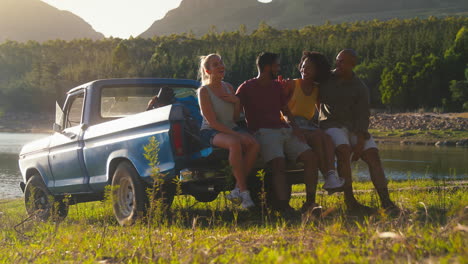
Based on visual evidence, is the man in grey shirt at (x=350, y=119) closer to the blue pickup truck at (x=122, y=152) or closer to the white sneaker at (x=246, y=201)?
the blue pickup truck at (x=122, y=152)

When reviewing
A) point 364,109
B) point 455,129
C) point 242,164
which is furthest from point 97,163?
point 455,129

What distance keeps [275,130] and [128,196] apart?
188 centimetres

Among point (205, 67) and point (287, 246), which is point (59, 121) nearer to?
point (205, 67)

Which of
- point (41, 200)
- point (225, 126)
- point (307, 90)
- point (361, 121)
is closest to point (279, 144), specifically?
point (225, 126)

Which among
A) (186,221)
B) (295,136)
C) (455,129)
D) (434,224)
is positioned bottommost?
(455,129)

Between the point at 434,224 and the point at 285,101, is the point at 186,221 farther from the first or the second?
the point at 434,224

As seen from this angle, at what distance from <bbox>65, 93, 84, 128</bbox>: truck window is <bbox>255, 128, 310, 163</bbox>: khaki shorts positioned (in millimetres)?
2863

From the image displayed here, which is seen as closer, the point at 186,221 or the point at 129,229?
the point at 129,229

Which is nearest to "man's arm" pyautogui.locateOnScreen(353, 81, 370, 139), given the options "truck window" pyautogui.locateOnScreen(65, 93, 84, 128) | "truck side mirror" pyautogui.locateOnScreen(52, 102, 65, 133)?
"truck window" pyautogui.locateOnScreen(65, 93, 84, 128)

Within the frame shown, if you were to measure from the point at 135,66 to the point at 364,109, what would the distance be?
141 meters

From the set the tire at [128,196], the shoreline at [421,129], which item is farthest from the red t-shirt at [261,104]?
the shoreline at [421,129]

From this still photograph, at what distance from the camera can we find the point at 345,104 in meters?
6.35

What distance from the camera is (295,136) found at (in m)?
6.08

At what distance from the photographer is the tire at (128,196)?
600 cm
